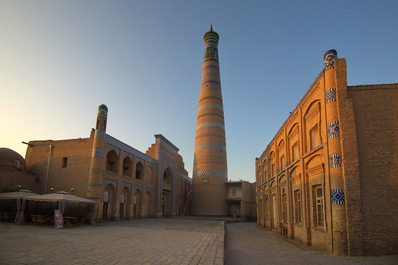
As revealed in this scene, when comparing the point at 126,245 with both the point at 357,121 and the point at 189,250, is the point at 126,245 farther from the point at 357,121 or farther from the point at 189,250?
the point at 357,121

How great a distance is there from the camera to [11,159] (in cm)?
1872

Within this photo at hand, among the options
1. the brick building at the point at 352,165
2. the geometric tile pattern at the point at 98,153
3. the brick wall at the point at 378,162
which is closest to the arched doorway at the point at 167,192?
the geometric tile pattern at the point at 98,153

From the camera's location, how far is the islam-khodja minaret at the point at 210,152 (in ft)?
107

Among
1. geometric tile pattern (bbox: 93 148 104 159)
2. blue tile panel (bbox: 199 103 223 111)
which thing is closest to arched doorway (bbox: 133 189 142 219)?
geometric tile pattern (bbox: 93 148 104 159)

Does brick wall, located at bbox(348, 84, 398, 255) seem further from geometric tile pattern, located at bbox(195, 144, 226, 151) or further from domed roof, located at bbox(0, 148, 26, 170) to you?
geometric tile pattern, located at bbox(195, 144, 226, 151)

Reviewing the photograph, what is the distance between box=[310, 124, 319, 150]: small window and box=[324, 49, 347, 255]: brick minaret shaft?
1563mm

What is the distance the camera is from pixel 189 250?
807 centimetres

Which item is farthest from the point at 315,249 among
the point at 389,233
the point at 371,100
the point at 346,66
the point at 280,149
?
the point at 280,149

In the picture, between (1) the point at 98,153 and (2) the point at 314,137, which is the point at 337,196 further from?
(1) the point at 98,153

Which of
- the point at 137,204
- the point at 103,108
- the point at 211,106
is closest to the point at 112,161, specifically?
the point at 103,108

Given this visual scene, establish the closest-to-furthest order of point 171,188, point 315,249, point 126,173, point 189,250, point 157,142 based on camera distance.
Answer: point 189,250 < point 315,249 < point 126,173 < point 157,142 < point 171,188

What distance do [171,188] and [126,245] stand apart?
22708 mm

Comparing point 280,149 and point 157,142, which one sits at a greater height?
point 157,142

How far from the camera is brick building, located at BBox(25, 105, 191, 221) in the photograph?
726 inches
